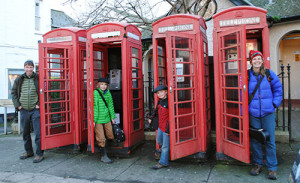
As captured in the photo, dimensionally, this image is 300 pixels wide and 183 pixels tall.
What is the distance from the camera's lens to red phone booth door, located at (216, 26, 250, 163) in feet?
12.5

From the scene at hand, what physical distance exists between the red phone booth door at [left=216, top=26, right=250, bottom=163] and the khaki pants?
7.21 ft

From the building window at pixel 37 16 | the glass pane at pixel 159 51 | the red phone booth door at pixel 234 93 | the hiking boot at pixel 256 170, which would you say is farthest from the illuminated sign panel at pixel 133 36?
the building window at pixel 37 16

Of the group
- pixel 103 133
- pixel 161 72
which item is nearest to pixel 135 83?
pixel 161 72

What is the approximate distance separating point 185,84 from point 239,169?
173 cm

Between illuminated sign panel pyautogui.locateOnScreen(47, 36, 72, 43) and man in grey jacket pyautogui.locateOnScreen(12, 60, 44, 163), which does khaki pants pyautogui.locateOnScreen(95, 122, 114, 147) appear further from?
illuminated sign panel pyautogui.locateOnScreen(47, 36, 72, 43)

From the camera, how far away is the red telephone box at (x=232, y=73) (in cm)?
392

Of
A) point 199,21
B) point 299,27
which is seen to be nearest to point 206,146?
point 199,21

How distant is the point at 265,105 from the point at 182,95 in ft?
4.42

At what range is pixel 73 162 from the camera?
4875mm

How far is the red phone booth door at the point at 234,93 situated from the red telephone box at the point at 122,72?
1.87 meters

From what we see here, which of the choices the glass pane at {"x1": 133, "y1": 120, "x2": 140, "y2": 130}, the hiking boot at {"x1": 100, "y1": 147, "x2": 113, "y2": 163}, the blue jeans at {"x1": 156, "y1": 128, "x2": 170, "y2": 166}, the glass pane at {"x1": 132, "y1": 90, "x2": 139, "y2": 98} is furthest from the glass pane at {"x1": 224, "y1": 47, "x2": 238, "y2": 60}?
the hiking boot at {"x1": 100, "y1": 147, "x2": 113, "y2": 163}

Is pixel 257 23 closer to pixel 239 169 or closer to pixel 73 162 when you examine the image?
pixel 239 169

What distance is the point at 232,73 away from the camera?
13.6 feet

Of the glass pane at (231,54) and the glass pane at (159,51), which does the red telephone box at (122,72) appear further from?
the glass pane at (231,54)
